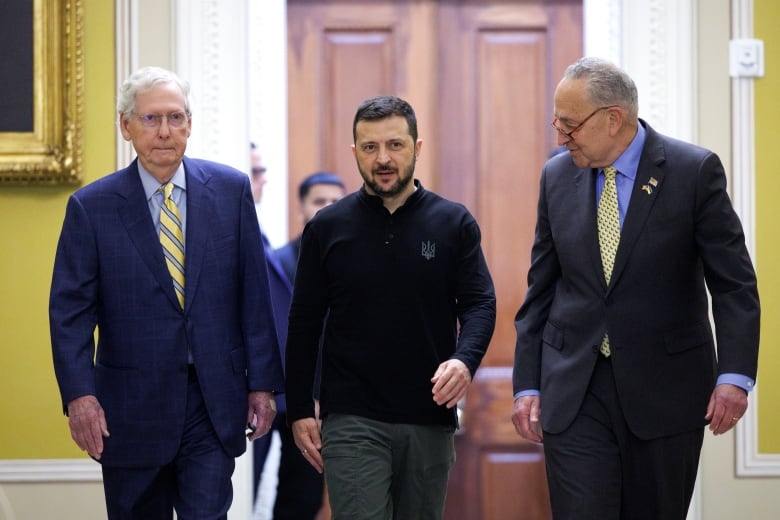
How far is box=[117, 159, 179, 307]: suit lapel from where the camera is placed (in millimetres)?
3340

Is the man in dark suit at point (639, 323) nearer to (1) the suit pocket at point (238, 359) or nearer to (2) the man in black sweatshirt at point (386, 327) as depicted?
(2) the man in black sweatshirt at point (386, 327)

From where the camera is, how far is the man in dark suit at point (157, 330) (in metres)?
3.31

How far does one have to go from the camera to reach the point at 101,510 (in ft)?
16.1

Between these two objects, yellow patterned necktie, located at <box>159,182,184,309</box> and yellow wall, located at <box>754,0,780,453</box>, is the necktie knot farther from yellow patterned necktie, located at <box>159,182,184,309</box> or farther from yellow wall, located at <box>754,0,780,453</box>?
yellow wall, located at <box>754,0,780,453</box>

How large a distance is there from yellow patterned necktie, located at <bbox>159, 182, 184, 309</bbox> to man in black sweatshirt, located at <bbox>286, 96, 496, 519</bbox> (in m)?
0.35

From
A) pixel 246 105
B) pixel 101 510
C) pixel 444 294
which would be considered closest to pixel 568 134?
pixel 444 294

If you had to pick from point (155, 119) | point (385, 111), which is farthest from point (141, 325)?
point (385, 111)

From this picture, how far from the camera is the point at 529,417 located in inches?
132

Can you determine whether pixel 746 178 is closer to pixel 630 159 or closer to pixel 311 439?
pixel 630 159

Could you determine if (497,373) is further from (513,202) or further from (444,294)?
(444,294)

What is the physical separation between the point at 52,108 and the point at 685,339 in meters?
2.89

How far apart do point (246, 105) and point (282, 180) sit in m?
0.56

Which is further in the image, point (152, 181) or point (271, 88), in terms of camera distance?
point (271, 88)

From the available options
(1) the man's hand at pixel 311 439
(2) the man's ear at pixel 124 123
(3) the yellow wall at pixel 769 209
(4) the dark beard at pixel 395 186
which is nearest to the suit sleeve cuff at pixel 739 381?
(4) the dark beard at pixel 395 186
